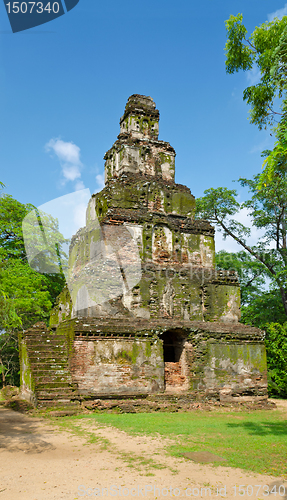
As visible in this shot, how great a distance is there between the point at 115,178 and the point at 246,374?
10.1 m

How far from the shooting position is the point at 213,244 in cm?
1808

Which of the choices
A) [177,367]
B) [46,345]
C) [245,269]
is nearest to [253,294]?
[245,269]

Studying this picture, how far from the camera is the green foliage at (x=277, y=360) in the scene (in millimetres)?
19094

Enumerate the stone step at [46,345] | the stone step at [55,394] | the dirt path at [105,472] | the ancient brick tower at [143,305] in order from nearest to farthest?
the dirt path at [105,472] < the stone step at [55,394] < the ancient brick tower at [143,305] < the stone step at [46,345]

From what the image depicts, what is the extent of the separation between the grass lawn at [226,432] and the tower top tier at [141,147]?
35.3 ft

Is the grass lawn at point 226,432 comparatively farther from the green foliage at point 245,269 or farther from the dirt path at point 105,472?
the green foliage at point 245,269

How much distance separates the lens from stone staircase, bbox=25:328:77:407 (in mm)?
11602

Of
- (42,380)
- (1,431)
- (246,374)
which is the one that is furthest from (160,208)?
(1,431)

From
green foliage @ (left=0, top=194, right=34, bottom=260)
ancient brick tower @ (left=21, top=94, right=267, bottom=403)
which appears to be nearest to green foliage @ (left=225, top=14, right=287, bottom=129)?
ancient brick tower @ (left=21, top=94, right=267, bottom=403)

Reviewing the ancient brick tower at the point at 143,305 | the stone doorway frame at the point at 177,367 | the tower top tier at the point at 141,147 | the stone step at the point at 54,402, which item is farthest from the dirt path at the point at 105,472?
the tower top tier at the point at 141,147

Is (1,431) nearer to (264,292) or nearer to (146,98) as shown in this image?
(146,98)

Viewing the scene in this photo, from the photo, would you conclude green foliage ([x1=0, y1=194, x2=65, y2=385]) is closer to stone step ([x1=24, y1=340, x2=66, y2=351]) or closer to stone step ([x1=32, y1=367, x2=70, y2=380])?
stone step ([x1=24, y1=340, x2=66, y2=351])

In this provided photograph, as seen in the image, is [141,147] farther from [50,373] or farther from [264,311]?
[264,311]

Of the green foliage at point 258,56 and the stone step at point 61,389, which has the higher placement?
the green foliage at point 258,56
